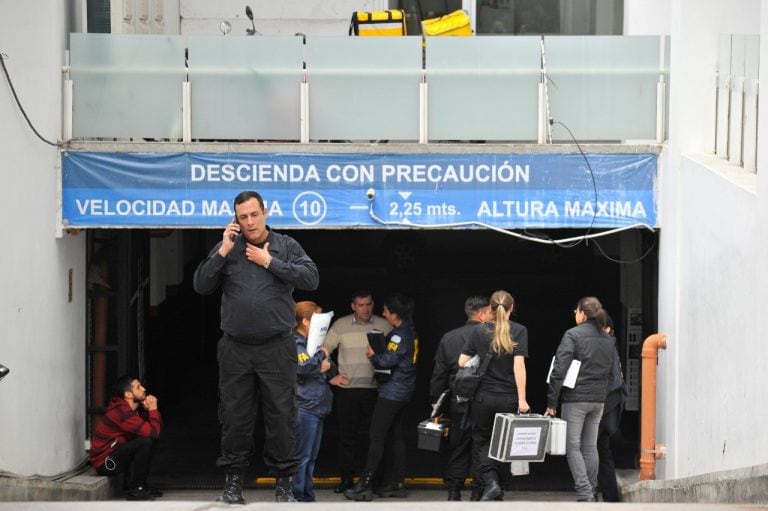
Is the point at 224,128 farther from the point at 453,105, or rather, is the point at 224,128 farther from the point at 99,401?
the point at 99,401

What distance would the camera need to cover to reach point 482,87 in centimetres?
1277

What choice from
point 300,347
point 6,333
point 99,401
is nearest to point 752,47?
point 300,347

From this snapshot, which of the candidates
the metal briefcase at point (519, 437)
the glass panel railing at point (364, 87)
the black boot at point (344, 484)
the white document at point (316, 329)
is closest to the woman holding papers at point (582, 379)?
the metal briefcase at point (519, 437)

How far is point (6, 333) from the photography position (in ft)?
35.7

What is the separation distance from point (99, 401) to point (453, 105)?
15.3ft

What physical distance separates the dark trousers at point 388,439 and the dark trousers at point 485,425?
1.15m

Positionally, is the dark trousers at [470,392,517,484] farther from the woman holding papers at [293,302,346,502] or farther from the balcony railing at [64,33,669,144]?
the balcony railing at [64,33,669,144]

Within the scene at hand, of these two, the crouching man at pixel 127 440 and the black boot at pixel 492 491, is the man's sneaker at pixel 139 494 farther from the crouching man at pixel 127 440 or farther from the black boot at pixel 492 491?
the black boot at pixel 492 491

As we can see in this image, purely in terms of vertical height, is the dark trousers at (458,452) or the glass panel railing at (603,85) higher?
the glass panel railing at (603,85)

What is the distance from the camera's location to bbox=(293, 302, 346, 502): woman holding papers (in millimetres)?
10750

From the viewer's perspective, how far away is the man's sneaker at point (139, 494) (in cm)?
1208

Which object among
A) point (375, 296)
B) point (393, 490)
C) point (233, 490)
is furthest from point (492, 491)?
A: point (375, 296)

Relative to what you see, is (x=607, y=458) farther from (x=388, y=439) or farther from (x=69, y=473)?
(x=69, y=473)

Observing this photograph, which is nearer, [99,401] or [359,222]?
[359,222]
